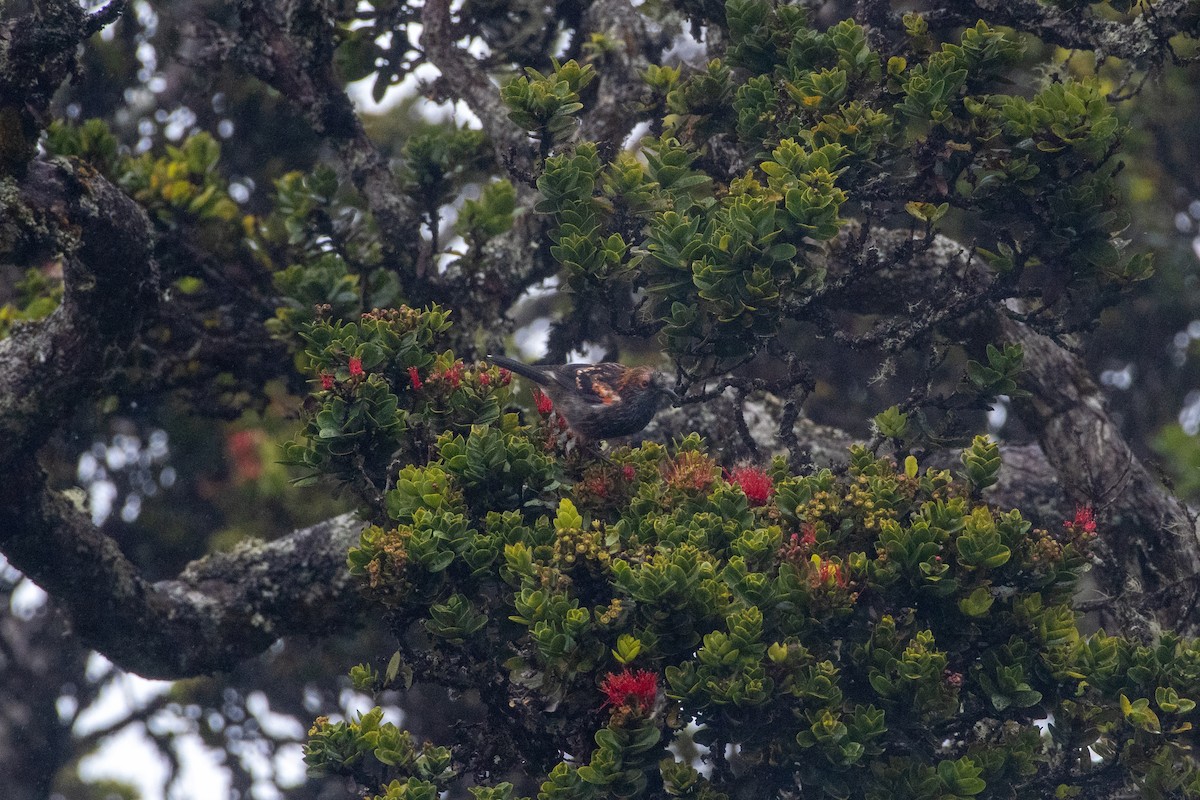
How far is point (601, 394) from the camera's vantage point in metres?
5.88

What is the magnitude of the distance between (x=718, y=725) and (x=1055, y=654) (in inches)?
44.7

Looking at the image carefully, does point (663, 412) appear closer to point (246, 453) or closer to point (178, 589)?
point (178, 589)

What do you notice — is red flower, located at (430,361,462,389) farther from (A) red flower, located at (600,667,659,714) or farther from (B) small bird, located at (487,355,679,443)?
(B) small bird, located at (487,355,679,443)

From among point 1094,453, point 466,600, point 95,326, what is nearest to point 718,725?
point 466,600

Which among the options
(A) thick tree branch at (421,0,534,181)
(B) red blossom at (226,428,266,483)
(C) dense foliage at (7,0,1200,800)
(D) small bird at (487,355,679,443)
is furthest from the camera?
(B) red blossom at (226,428,266,483)

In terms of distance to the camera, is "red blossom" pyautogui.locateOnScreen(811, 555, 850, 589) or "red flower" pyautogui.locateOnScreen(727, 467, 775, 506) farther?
"red flower" pyautogui.locateOnScreen(727, 467, 775, 506)

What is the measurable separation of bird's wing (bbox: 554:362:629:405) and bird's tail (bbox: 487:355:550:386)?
86mm

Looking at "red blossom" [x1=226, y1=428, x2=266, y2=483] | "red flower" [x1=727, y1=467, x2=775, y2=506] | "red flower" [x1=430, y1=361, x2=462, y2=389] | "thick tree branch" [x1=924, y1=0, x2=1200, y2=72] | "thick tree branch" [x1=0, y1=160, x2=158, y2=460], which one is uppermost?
"red blossom" [x1=226, y1=428, x2=266, y2=483]

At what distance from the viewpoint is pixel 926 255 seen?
5285mm

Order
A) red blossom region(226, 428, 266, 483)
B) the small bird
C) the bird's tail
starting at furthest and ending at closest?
red blossom region(226, 428, 266, 483), the small bird, the bird's tail

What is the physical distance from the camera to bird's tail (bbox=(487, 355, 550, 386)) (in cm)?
538

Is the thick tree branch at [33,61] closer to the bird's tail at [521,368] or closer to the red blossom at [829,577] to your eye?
the bird's tail at [521,368]

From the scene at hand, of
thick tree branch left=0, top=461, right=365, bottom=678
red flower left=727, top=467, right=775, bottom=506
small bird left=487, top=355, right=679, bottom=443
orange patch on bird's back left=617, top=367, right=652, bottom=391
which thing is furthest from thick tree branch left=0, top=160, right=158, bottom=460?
red flower left=727, top=467, right=775, bottom=506

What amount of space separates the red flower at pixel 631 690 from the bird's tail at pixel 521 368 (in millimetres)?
2273
